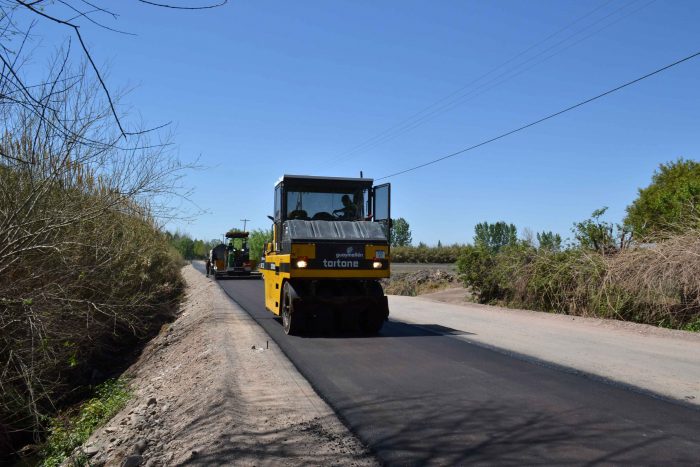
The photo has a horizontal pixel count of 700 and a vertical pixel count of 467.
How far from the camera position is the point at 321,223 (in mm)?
12539

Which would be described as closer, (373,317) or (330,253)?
(330,253)

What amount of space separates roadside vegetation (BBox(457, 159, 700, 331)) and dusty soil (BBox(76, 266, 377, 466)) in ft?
31.5

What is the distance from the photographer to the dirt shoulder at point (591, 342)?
8.12 m

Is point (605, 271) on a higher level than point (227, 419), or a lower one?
higher

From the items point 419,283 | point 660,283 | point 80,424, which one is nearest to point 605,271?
point 660,283

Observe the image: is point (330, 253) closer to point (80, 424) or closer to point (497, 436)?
point (80, 424)

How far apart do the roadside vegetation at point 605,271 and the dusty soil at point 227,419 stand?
9597 millimetres

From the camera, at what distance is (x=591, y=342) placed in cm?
1168

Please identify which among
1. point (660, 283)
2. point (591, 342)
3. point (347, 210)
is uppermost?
point (347, 210)

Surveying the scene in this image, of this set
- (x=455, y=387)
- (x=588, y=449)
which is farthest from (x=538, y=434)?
(x=455, y=387)

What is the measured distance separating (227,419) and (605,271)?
1352cm

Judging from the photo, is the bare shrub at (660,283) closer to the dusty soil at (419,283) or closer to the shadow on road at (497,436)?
the shadow on road at (497,436)

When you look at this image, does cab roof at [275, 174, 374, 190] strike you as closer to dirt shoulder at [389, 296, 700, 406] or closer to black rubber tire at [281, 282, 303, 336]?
black rubber tire at [281, 282, 303, 336]

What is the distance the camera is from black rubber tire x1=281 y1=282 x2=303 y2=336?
38.4ft
